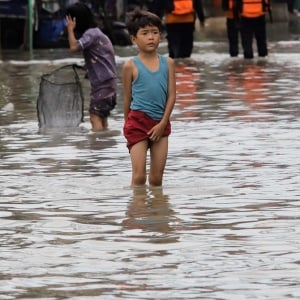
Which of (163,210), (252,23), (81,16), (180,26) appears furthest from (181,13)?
(163,210)

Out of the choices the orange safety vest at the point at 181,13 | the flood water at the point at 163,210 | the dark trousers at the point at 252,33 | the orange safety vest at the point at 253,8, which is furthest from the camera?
the orange safety vest at the point at 181,13

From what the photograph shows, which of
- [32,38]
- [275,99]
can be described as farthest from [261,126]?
[32,38]

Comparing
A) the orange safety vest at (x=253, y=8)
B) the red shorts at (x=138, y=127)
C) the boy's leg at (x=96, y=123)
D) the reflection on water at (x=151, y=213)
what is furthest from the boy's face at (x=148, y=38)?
the orange safety vest at (x=253, y=8)

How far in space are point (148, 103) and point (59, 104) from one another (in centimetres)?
518

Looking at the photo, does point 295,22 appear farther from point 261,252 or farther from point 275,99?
point 261,252

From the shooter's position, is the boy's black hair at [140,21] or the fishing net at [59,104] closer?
the boy's black hair at [140,21]

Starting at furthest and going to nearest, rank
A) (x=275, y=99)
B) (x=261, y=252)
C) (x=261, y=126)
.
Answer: (x=275, y=99) → (x=261, y=126) → (x=261, y=252)

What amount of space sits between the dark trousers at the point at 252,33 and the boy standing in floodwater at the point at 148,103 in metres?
15.8

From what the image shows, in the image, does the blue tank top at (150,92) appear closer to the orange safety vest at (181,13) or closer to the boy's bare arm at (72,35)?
the boy's bare arm at (72,35)

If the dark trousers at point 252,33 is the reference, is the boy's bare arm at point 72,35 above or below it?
above

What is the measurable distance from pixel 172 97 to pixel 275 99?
7.14 meters

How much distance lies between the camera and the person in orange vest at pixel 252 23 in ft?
Answer: 84.0

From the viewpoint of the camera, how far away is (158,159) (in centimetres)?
986

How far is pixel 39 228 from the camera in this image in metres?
8.26
